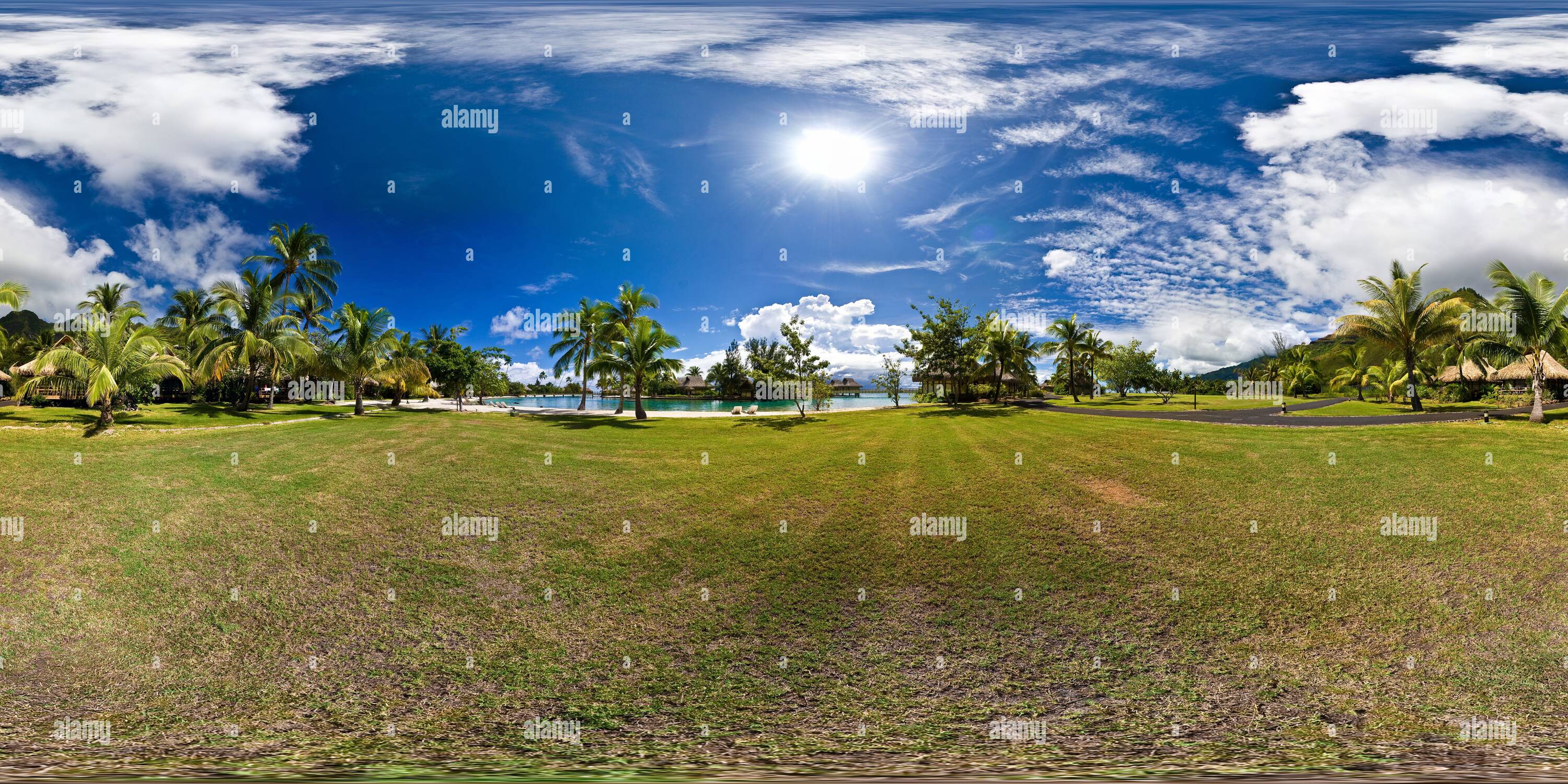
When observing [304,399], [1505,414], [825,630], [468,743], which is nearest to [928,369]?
[1505,414]

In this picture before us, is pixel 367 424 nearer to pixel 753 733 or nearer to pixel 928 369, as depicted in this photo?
pixel 753 733

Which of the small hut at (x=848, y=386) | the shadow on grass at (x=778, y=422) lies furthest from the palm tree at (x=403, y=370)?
the small hut at (x=848, y=386)

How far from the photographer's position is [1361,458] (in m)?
13.0

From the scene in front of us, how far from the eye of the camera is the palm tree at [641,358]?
3042 centimetres

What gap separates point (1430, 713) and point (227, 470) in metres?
18.7

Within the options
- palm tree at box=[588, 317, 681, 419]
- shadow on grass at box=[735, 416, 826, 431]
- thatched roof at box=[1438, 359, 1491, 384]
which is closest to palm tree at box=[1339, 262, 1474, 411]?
thatched roof at box=[1438, 359, 1491, 384]

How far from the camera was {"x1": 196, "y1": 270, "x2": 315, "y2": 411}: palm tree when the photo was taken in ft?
94.2

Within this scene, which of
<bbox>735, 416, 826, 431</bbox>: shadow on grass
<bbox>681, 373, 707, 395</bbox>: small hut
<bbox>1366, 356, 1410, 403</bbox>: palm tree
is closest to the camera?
<bbox>735, 416, 826, 431</bbox>: shadow on grass

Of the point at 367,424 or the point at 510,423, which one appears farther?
the point at 510,423

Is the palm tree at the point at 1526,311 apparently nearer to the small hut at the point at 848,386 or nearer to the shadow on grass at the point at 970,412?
the shadow on grass at the point at 970,412

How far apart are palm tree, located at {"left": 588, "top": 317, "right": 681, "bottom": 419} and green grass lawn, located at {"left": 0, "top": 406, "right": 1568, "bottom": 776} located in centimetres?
1796

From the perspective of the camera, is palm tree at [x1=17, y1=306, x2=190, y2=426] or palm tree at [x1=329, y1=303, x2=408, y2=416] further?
palm tree at [x1=329, y1=303, x2=408, y2=416]

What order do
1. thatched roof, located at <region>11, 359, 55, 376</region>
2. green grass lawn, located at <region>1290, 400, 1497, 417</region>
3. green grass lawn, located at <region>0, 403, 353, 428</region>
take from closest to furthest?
1. thatched roof, located at <region>11, 359, 55, 376</region>
2. green grass lawn, located at <region>0, 403, 353, 428</region>
3. green grass lawn, located at <region>1290, 400, 1497, 417</region>

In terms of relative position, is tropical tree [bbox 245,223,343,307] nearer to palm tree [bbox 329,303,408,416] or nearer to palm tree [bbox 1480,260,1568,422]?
palm tree [bbox 329,303,408,416]
